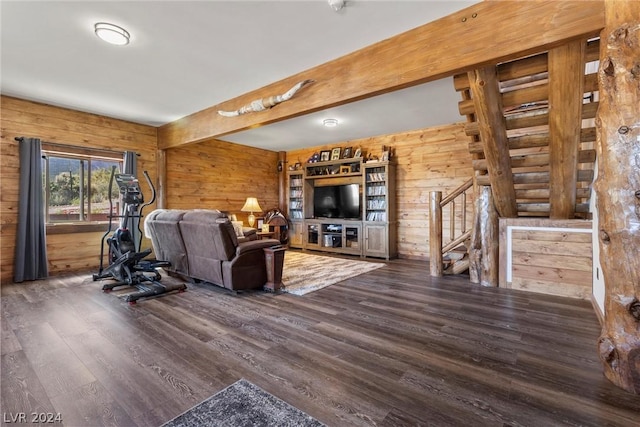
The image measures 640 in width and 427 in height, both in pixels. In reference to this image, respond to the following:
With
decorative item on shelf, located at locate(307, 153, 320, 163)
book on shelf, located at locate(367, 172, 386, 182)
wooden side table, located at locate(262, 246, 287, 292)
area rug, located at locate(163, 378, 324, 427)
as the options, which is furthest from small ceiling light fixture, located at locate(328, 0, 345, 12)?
decorative item on shelf, located at locate(307, 153, 320, 163)

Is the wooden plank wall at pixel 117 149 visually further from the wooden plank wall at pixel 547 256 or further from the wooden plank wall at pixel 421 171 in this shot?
the wooden plank wall at pixel 547 256

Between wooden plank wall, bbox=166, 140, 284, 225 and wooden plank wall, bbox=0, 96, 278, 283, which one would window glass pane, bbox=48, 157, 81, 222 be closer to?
wooden plank wall, bbox=0, 96, 278, 283

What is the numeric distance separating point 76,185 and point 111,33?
3.34m

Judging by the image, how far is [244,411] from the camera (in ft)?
4.93

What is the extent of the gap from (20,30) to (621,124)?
14.9 feet

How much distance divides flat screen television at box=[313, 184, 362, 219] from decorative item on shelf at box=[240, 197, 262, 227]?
1.40m

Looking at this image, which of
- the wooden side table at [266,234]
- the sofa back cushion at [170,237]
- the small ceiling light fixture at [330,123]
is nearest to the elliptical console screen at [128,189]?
the sofa back cushion at [170,237]

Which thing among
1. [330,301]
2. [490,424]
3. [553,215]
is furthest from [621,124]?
[330,301]

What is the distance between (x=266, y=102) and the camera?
3645 millimetres

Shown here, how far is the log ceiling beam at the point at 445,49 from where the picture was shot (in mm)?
1948

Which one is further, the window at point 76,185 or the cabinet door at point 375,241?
the cabinet door at point 375,241

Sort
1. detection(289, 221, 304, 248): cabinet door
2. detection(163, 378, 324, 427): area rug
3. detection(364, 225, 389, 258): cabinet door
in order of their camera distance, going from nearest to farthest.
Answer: detection(163, 378, 324, 427): area rug, detection(364, 225, 389, 258): cabinet door, detection(289, 221, 304, 248): cabinet door

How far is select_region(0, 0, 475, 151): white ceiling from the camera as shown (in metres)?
2.33

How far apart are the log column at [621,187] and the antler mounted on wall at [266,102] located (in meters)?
2.43
